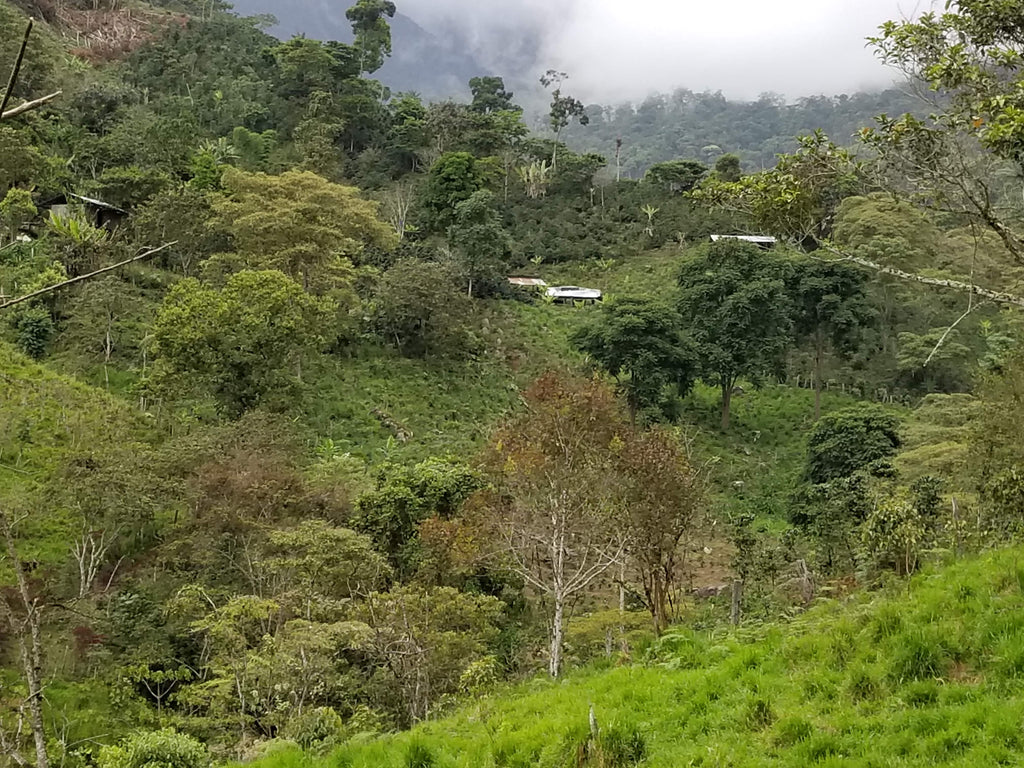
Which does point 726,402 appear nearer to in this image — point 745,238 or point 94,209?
point 745,238

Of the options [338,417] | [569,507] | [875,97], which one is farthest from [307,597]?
[875,97]

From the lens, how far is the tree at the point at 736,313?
2312 cm

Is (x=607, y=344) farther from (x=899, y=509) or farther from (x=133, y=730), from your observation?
(x=133, y=730)

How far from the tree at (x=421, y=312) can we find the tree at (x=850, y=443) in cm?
1250

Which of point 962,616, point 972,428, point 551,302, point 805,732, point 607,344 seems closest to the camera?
point 805,732

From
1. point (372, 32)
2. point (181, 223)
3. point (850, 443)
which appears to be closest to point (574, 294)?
point (181, 223)

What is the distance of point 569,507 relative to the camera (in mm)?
10148

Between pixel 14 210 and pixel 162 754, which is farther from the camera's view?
pixel 14 210

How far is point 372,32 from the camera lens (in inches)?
1886

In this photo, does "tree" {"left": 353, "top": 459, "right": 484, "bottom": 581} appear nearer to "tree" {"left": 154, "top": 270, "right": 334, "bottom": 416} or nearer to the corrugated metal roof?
"tree" {"left": 154, "top": 270, "right": 334, "bottom": 416}

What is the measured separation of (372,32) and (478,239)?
26736mm

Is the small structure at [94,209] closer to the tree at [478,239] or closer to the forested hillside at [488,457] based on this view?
the forested hillside at [488,457]

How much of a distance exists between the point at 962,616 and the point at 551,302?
91.8 feet

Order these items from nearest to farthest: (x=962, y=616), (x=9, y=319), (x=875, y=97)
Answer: (x=962, y=616)
(x=9, y=319)
(x=875, y=97)
